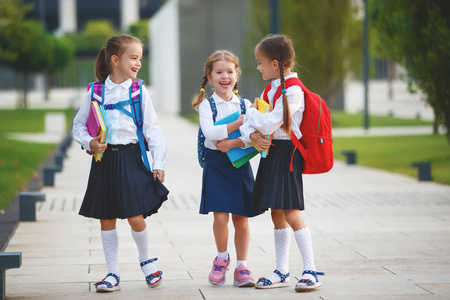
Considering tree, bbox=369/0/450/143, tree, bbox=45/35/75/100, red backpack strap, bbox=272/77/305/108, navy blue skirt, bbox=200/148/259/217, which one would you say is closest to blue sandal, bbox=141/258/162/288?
navy blue skirt, bbox=200/148/259/217

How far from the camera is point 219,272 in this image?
17.5 ft

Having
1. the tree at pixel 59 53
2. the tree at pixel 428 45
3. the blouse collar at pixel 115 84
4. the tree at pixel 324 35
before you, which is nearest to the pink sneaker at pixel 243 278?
the blouse collar at pixel 115 84

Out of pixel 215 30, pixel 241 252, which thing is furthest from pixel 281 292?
pixel 215 30

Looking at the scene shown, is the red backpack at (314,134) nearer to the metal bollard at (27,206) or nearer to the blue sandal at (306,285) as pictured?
the blue sandal at (306,285)

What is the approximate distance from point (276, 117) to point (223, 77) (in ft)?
1.64

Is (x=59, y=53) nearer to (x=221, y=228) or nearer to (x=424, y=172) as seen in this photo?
(x=424, y=172)

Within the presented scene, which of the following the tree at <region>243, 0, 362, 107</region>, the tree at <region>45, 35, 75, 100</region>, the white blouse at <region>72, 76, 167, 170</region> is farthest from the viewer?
the tree at <region>45, 35, 75, 100</region>

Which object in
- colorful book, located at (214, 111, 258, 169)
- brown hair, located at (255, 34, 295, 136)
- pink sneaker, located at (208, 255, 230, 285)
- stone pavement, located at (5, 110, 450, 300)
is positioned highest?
brown hair, located at (255, 34, 295, 136)

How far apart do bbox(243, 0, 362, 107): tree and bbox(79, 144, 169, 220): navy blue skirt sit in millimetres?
23050

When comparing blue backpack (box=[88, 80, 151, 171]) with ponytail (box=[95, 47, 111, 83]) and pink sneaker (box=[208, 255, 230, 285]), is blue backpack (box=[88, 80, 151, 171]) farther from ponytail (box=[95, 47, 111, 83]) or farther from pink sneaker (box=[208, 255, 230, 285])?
pink sneaker (box=[208, 255, 230, 285])

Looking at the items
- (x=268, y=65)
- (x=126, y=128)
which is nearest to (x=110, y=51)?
(x=126, y=128)

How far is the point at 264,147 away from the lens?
5090 millimetres

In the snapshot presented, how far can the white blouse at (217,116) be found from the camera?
5.21 metres

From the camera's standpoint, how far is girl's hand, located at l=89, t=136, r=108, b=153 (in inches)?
202
